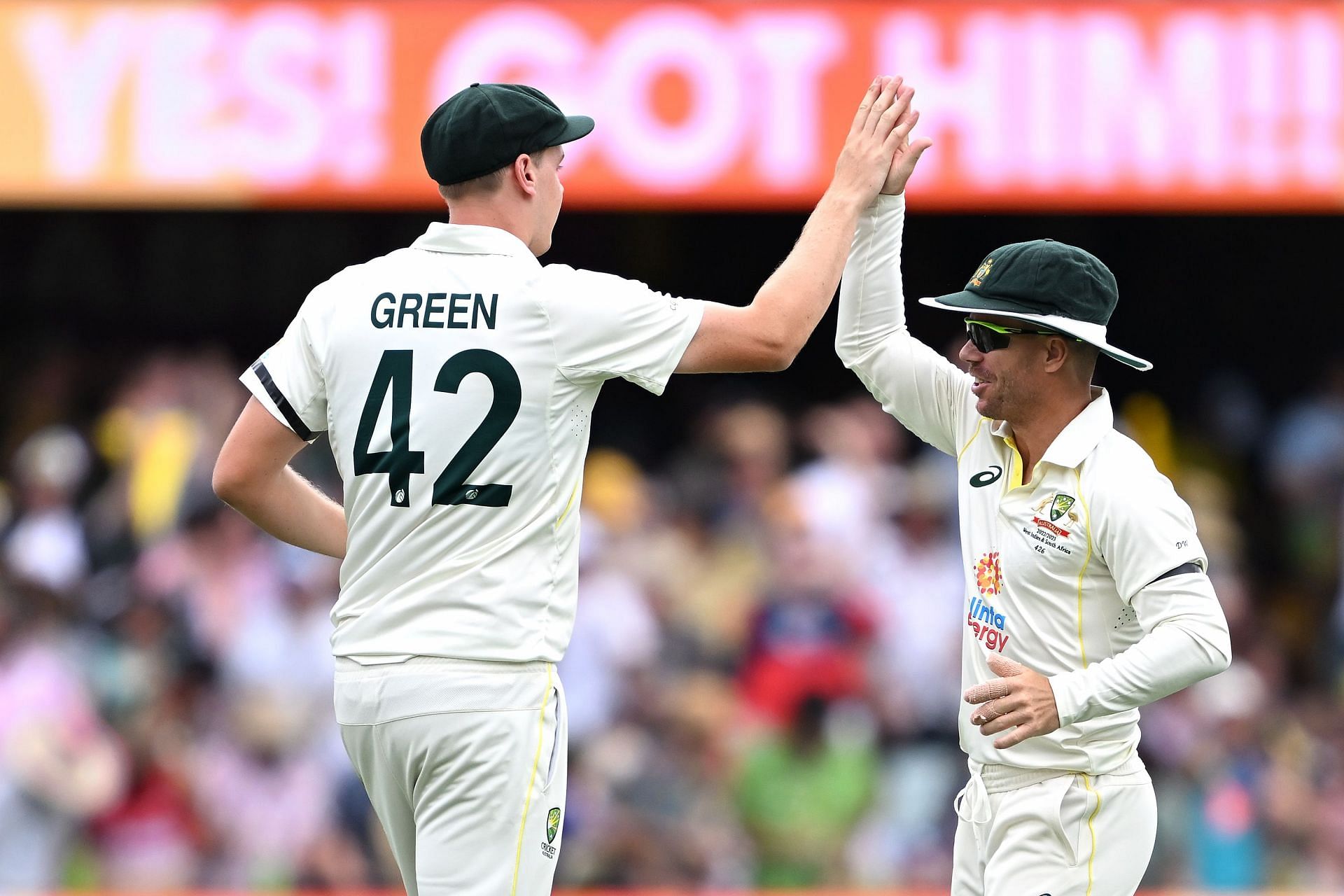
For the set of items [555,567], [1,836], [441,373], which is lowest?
[1,836]

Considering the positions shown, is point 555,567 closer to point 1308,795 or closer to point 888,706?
point 888,706

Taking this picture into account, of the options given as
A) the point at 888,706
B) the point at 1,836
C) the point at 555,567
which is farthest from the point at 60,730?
the point at 555,567

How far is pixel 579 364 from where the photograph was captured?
338 centimetres

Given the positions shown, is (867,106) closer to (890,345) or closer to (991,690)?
(890,345)

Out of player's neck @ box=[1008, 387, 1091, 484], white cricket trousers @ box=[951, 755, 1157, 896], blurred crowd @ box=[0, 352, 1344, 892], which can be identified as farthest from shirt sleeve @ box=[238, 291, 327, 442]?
blurred crowd @ box=[0, 352, 1344, 892]

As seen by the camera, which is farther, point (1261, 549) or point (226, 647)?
point (1261, 549)

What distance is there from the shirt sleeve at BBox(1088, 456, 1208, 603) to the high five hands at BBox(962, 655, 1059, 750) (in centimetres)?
29

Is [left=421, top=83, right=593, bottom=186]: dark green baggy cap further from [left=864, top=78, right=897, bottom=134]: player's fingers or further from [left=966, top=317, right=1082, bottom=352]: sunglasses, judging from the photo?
[left=966, top=317, right=1082, bottom=352]: sunglasses

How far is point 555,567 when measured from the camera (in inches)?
134

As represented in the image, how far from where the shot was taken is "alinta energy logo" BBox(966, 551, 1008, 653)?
3.73 meters

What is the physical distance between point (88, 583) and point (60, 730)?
87 centimetres

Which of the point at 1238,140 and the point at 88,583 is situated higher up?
the point at 1238,140

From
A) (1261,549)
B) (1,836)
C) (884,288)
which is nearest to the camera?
(884,288)

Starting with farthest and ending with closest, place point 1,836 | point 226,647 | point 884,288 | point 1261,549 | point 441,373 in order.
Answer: point 1261,549 → point 226,647 → point 1,836 → point 884,288 → point 441,373
